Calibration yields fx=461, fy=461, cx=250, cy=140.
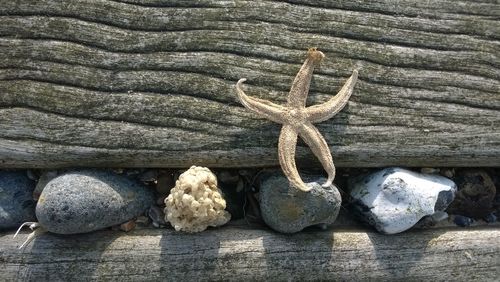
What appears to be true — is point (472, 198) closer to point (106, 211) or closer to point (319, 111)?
point (319, 111)

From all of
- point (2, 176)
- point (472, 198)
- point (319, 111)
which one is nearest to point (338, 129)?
point (319, 111)

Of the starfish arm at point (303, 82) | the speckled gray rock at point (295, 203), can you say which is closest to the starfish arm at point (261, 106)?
the starfish arm at point (303, 82)

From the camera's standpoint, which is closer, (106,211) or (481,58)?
(106,211)

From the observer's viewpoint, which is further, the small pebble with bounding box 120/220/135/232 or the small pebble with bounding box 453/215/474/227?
the small pebble with bounding box 453/215/474/227

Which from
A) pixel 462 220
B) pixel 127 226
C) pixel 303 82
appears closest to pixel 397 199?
pixel 462 220

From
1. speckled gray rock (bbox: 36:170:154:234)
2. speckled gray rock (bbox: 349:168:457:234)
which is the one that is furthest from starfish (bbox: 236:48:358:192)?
speckled gray rock (bbox: 36:170:154:234)

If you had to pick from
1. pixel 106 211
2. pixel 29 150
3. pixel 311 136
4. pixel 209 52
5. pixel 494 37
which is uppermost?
pixel 494 37

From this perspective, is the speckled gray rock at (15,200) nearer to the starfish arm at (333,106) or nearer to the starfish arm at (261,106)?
the starfish arm at (261,106)

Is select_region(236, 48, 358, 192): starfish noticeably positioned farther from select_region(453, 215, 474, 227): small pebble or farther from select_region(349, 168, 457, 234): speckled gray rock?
select_region(453, 215, 474, 227): small pebble
